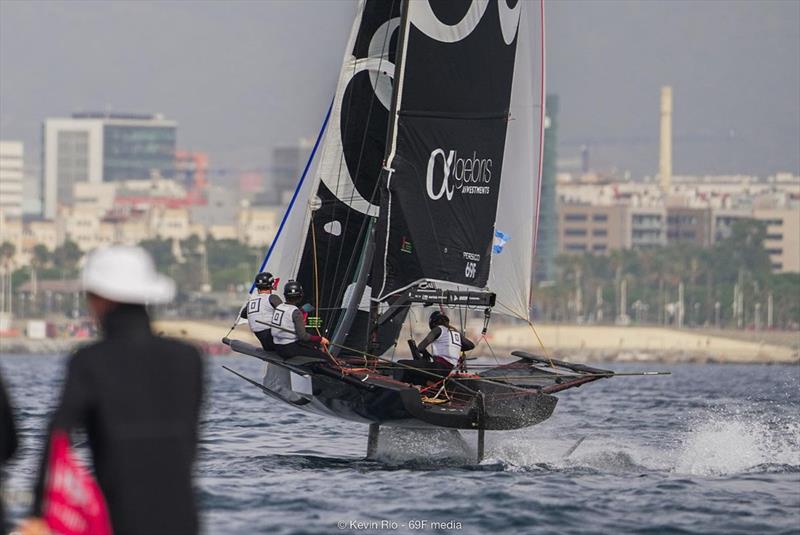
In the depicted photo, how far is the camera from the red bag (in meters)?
5.53

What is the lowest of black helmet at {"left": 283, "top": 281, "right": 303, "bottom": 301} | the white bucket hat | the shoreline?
the shoreline

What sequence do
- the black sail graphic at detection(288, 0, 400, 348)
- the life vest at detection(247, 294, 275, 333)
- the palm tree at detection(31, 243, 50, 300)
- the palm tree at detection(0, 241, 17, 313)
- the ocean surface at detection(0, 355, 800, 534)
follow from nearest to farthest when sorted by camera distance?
the ocean surface at detection(0, 355, 800, 534) < the life vest at detection(247, 294, 275, 333) < the black sail graphic at detection(288, 0, 400, 348) < the palm tree at detection(0, 241, 17, 313) < the palm tree at detection(31, 243, 50, 300)

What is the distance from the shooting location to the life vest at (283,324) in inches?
669

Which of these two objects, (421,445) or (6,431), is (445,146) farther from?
(6,431)

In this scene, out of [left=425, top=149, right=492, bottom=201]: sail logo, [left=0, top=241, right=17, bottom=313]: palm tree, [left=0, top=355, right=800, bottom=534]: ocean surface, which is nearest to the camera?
[left=0, top=355, right=800, bottom=534]: ocean surface

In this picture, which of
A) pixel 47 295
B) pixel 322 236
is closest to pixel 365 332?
pixel 322 236

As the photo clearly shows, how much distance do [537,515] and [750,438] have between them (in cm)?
742

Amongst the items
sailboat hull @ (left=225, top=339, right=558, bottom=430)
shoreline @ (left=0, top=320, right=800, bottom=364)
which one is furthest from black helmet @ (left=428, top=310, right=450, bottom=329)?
shoreline @ (left=0, top=320, right=800, bottom=364)

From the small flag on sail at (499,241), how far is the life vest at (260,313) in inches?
138

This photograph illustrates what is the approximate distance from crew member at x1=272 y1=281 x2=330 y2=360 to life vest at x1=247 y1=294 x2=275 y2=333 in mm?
103

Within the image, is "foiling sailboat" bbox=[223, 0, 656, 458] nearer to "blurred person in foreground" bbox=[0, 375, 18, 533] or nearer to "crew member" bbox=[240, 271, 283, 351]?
"crew member" bbox=[240, 271, 283, 351]

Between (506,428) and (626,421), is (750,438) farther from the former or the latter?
(626,421)

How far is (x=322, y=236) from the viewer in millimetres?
20078

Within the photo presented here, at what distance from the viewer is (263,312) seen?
17172 millimetres
